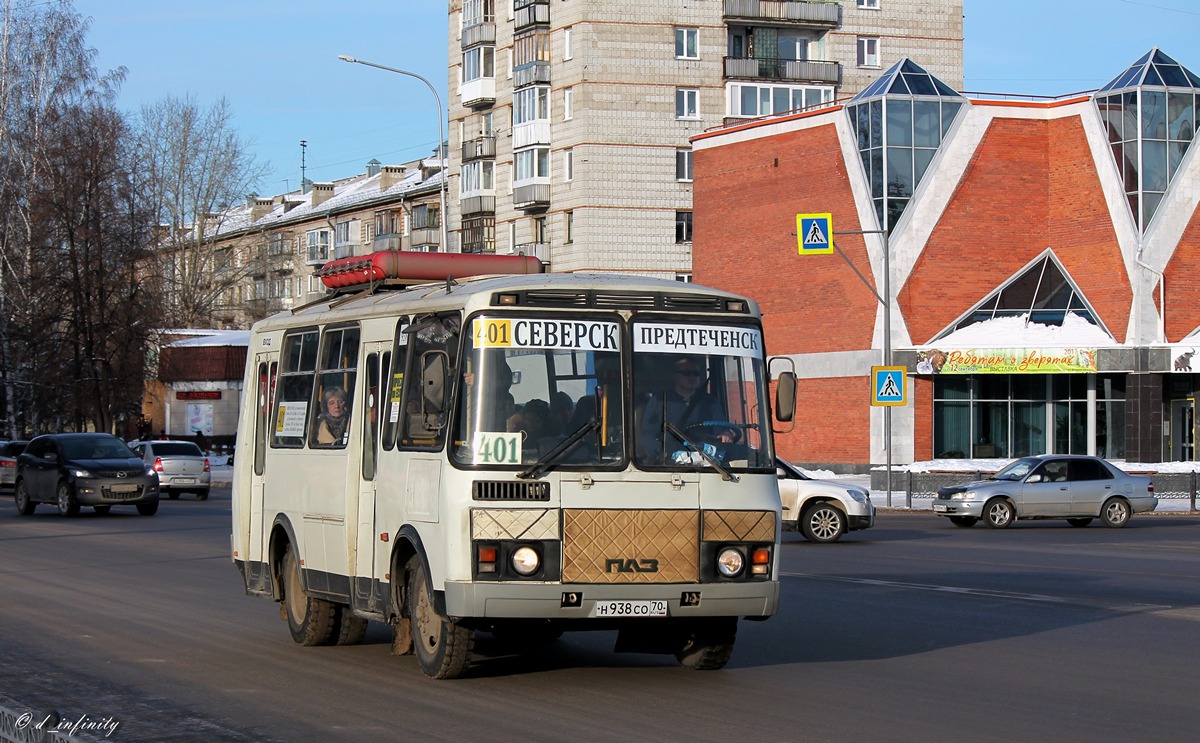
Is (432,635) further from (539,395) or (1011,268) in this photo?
(1011,268)

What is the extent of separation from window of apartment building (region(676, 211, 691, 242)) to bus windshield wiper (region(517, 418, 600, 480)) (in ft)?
206

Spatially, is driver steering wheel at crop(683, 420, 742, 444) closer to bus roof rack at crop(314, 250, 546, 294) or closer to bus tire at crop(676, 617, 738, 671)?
bus tire at crop(676, 617, 738, 671)

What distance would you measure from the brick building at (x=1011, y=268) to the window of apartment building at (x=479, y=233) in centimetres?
2750

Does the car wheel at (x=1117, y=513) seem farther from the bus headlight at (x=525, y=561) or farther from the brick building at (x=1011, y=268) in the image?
the bus headlight at (x=525, y=561)

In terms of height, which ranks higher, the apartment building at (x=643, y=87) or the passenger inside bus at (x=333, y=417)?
the apartment building at (x=643, y=87)

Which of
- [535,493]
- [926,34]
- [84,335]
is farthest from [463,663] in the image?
[926,34]

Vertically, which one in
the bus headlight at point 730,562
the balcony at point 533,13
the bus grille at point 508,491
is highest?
the balcony at point 533,13

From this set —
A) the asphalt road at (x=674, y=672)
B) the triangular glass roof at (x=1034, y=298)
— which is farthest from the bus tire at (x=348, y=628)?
the triangular glass roof at (x=1034, y=298)

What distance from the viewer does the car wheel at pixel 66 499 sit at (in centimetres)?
3341

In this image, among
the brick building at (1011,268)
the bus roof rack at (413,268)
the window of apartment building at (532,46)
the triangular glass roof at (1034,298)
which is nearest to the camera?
the bus roof rack at (413,268)

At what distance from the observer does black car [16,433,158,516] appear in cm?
3334

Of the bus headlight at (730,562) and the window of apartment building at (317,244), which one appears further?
the window of apartment building at (317,244)

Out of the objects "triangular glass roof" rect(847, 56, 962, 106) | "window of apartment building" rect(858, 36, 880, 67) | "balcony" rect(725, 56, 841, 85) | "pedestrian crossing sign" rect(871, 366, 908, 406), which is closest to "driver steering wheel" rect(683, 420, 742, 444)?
"pedestrian crossing sign" rect(871, 366, 908, 406)

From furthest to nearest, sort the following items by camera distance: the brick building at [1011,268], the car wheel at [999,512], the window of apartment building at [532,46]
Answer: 1. the window of apartment building at [532,46]
2. the brick building at [1011,268]
3. the car wheel at [999,512]
